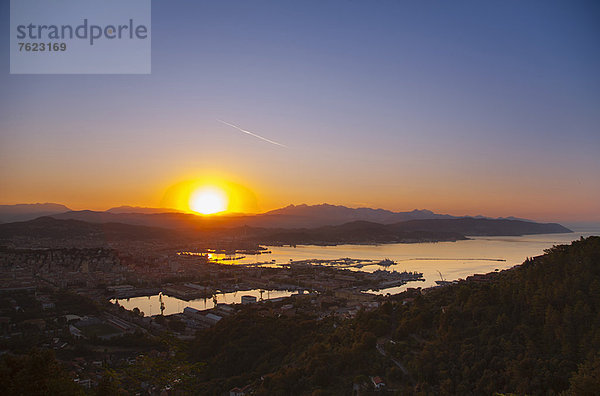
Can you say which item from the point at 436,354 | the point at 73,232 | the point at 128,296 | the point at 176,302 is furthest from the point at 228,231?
the point at 436,354

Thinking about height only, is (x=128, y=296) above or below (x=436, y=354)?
below

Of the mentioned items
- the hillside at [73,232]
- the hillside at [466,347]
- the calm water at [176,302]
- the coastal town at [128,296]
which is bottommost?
the calm water at [176,302]

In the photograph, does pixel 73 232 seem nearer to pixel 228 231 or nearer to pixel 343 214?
pixel 228 231

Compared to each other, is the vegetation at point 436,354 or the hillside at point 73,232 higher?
the hillside at point 73,232

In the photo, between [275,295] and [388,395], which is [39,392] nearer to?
[388,395]

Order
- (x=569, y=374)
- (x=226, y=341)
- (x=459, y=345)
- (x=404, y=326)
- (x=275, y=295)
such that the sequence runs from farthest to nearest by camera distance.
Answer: (x=275, y=295)
(x=226, y=341)
(x=404, y=326)
(x=459, y=345)
(x=569, y=374)

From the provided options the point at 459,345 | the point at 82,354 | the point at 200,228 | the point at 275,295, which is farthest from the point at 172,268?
the point at 200,228

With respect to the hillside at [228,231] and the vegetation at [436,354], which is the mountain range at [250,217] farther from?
the vegetation at [436,354]

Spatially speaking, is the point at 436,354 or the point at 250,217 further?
the point at 250,217

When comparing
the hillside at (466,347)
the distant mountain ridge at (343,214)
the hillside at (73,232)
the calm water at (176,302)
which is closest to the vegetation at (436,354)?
the hillside at (466,347)
